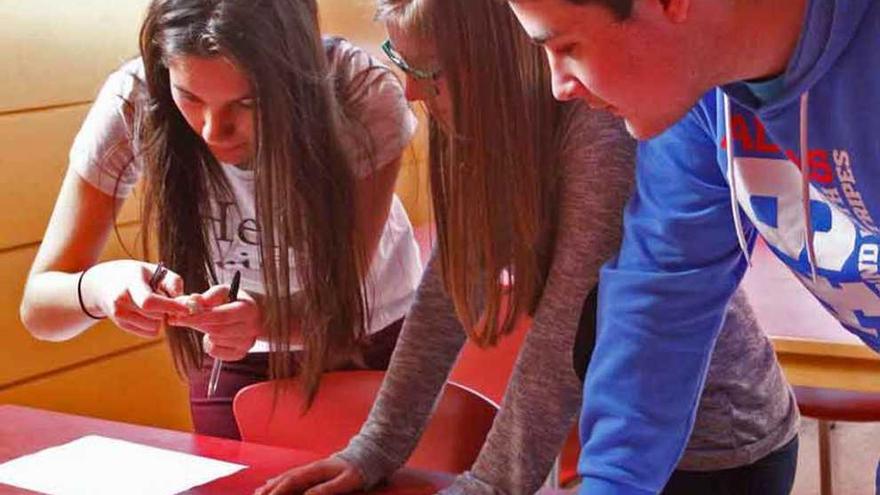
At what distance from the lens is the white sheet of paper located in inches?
62.8

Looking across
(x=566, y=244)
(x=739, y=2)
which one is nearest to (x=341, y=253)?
(x=566, y=244)

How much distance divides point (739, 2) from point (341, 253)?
889 mm

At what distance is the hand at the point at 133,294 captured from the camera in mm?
1729

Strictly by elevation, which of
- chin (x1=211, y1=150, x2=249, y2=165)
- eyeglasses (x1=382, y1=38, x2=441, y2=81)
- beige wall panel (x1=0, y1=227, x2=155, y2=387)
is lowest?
beige wall panel (x1=0, y1=227, x2=155, y2=387)

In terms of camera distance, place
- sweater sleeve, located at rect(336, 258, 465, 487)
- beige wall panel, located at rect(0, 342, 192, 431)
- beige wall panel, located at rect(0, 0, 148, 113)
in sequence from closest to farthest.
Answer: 1. sweater sleeve, located at rect(336, 258, 465, 487)
2. beige wall panel, located at rect(0, 0, 148, 113)
3. beige wall panel, located at rect(0, 342, 192, 431)

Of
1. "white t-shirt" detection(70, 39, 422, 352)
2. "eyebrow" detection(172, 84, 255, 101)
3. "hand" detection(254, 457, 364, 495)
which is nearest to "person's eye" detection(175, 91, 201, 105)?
"eyebrow" detection(172, 84, 255, 101)

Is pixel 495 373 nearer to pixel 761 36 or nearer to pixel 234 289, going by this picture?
pixel 234 289

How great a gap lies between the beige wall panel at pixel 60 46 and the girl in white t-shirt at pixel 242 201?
46.1 inches

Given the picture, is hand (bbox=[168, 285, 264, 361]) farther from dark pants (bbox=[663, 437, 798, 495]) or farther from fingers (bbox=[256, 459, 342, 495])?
dark pants (bbox=[663, 437, 798, 495])

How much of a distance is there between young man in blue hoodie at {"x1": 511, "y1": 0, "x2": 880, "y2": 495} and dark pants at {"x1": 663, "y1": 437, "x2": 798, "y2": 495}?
0.20 metres

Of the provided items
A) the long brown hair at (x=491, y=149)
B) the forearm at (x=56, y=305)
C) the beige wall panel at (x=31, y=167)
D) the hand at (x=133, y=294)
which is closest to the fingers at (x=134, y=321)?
the hand at (x=133, y=294)

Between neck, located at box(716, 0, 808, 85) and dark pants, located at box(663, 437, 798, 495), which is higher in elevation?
neck, located at box(716, 0, 808, 85)

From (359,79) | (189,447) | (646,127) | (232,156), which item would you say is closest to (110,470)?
(189,447)

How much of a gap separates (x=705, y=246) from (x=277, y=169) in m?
0.63
